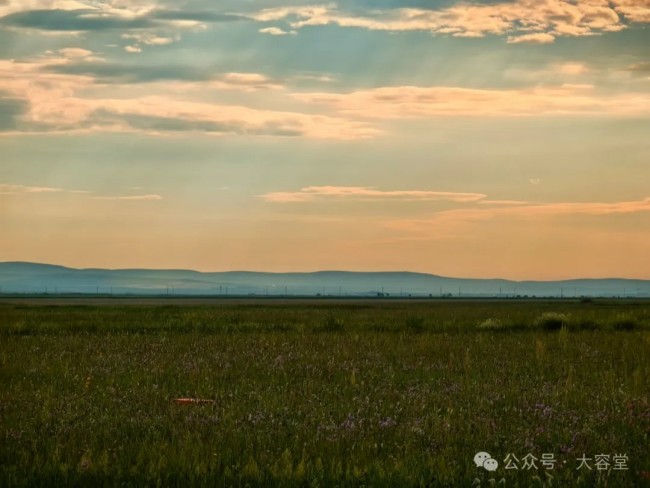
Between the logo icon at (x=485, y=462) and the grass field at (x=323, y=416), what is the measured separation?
86mm

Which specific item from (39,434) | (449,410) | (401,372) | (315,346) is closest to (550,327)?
(315,346)

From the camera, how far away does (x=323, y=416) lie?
1359cm

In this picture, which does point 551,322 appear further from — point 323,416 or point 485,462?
point 485,462

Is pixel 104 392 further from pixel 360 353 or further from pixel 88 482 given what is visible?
pixel 360 353

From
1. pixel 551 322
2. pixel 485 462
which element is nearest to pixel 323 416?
pixel 485 462

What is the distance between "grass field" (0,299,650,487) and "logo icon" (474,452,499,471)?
9cm

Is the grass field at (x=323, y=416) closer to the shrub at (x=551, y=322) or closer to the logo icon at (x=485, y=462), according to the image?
the logo icon at (x=485, y=462)

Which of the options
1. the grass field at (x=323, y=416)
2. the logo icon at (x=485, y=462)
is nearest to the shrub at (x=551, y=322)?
the grass field at (x=323, y=416)

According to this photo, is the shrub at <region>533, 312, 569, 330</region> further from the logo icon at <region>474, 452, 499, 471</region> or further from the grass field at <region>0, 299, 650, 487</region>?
the logo icon at <region>474, 452, 499, 471</region>

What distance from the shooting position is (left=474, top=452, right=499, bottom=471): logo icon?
32.7ft

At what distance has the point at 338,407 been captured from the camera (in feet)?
48.1

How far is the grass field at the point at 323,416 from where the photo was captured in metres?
9.98

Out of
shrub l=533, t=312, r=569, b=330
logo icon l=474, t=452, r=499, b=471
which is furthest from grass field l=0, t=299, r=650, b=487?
shrub l=533, t=312, r=569, b=330

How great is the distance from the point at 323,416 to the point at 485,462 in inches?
156
